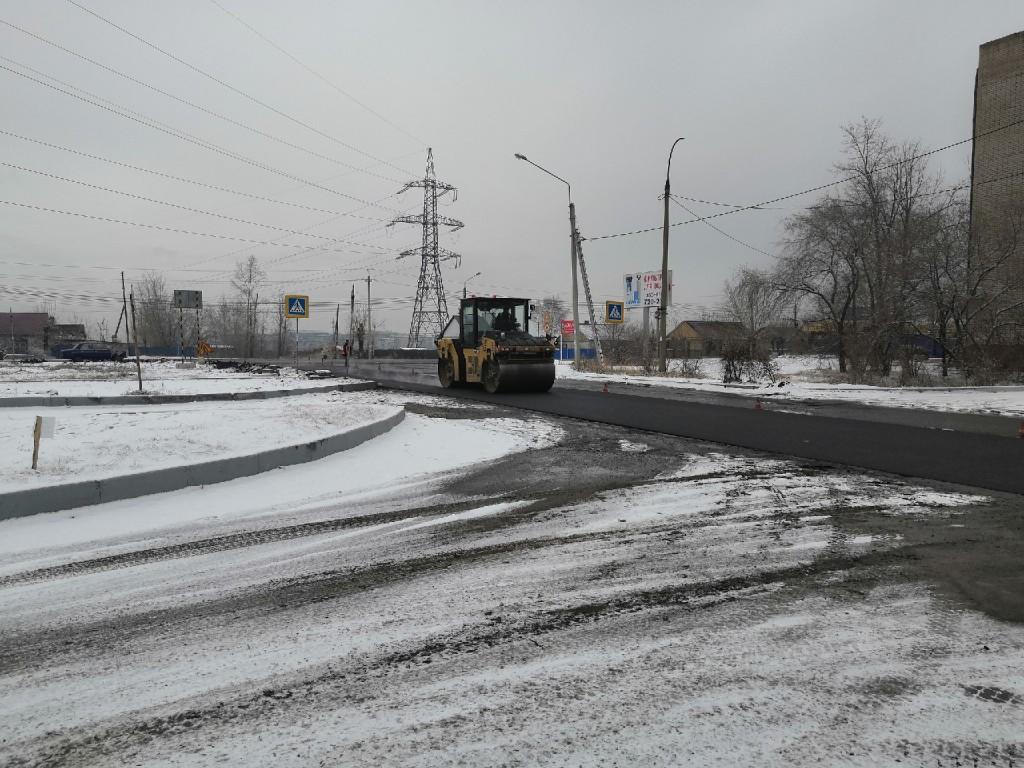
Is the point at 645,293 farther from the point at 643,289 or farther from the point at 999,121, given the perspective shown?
the point at 999,121

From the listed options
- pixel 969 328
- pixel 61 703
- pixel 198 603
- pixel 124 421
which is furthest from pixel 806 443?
pixel 969 328

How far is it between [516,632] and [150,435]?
616 cm

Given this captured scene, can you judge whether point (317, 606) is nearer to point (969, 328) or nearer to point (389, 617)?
point (389, 617)

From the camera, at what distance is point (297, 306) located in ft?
96.4

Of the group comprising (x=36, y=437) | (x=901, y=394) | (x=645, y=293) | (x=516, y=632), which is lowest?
(x=516, y=632)

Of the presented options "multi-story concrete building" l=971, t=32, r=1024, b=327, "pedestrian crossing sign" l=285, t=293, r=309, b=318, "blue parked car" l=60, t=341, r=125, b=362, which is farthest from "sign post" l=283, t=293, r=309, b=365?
"multi-story concrete building" l=971, t=32, r=1024, b=327

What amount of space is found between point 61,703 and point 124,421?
7.19 metres

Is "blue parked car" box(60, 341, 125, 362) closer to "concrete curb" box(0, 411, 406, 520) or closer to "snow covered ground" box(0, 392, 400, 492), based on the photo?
"snow covered ground" box(0, 392, 400, 492)

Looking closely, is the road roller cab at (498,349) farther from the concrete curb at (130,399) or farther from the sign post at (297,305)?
the sign post at (297,305)

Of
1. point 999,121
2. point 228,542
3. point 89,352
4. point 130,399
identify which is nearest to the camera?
point 228,542

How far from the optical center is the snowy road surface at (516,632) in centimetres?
200

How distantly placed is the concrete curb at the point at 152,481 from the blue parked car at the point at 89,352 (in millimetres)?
42370

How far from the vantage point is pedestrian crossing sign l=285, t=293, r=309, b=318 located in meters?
29.1

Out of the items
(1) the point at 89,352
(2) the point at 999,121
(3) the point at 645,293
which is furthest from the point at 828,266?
(1) the point at 89,352
